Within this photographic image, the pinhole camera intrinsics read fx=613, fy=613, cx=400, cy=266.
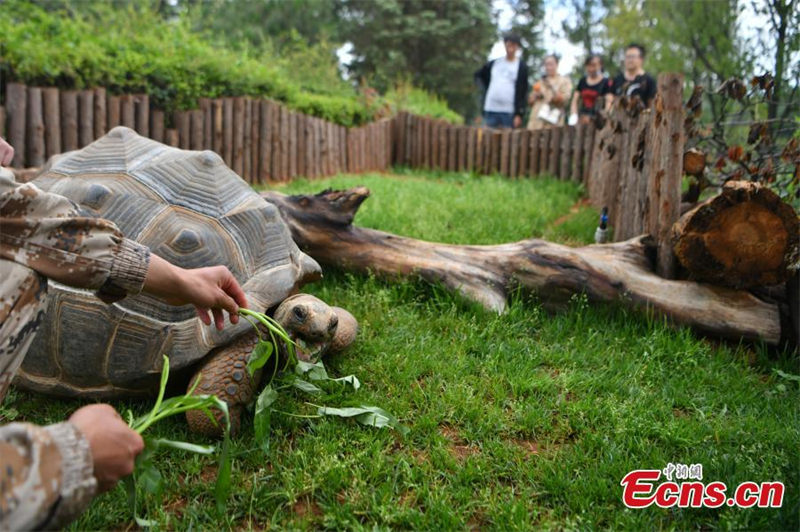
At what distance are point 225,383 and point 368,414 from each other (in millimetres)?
691

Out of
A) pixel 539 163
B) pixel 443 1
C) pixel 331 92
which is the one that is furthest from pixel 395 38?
pixel 539 163

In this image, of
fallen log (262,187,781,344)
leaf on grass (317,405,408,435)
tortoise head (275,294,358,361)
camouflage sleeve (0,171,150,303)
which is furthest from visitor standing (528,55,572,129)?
camouflage sleeve (0,171,150,303)

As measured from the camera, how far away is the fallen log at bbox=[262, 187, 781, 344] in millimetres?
4074

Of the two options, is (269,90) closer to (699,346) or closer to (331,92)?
(331,92)

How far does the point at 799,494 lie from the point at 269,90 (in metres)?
9.09

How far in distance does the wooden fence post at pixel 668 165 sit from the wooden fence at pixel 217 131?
5.61 m

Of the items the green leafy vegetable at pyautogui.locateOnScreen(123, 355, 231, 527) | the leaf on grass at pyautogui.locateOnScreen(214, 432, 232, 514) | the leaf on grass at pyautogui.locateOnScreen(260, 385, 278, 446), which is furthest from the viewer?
the leaf on grass at pyautogui.locateOnScreen(260, 385, 278, 446)

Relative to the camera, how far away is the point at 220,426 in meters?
2.77

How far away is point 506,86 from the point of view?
1162 cm

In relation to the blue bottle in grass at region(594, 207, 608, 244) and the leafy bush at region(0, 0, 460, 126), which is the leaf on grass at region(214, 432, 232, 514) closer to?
the blue bottle in grass at region(594, 207, 608, 244)

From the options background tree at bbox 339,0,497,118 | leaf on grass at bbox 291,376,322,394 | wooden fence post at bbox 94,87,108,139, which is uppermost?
background tree at bbox 339,0,497,118

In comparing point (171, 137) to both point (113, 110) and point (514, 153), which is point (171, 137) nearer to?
point (113, 110)

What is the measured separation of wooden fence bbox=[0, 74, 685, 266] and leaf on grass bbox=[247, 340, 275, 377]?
3.03 m

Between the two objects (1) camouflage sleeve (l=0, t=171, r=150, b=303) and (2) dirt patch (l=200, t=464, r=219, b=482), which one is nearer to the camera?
(1) camouflage sleeve (l=0, t=171, r=150, b=303)
